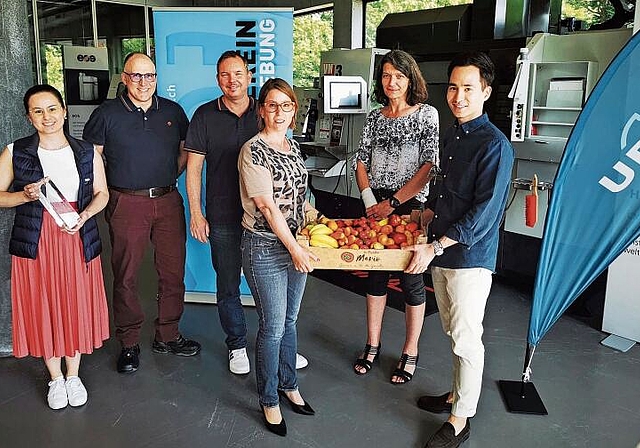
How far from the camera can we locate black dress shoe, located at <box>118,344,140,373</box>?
124 inches

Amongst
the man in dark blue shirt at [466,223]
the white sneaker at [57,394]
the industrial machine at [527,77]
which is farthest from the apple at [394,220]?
the white sneaker at [57,394]

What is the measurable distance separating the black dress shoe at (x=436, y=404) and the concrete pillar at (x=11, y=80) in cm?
238

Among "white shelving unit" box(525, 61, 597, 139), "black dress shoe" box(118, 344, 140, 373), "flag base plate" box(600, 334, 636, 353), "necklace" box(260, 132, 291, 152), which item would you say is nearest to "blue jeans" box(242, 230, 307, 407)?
"necklace" box(260, 132, 291, 152)

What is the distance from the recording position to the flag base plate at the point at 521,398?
2.78 m

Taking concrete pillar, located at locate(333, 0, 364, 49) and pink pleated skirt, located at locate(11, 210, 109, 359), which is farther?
concrete pillar, located at locate(333, 0, 364, 49)

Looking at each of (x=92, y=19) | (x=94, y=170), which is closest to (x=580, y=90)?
(x=94, y=170)

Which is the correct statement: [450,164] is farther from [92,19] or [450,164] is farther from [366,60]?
[92,19]

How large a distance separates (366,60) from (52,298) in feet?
12.9

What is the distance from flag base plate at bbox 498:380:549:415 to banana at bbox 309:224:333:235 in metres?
1.28

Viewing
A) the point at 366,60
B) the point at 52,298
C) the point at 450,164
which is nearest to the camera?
the point at 450,164

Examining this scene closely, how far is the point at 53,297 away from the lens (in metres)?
2.67

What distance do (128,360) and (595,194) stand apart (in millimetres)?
2502

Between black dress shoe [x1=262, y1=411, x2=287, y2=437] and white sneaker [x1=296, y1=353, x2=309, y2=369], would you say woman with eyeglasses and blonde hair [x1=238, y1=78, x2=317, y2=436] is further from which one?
white sneaker [x1=296, y1=353, x2=309, y2=369]

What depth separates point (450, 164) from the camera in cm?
235
